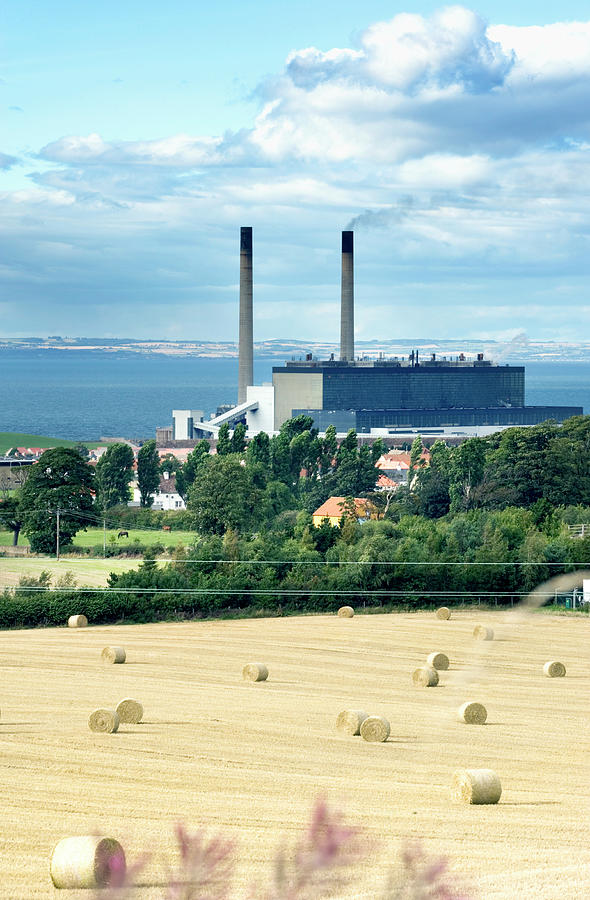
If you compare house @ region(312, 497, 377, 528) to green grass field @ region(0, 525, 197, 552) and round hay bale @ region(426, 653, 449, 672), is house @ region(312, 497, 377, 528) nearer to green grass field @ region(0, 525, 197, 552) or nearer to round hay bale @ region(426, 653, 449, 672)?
green grass field @ region(0, 525, 197, 552)

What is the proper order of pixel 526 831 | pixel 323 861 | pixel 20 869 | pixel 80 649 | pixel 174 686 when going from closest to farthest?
pixel 323 861 < pixel 20 869 < pixel 526 831 < pixel 174 686 < pixel 80 649

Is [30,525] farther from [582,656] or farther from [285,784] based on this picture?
[285,784]

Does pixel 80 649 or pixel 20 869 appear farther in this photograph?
pixel 80 649

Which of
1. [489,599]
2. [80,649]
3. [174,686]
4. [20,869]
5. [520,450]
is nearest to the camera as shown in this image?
[20,869]

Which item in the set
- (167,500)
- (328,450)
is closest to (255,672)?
(328,450)

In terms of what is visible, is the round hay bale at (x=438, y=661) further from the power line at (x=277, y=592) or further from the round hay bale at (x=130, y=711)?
the power line at (x=277, y=592)

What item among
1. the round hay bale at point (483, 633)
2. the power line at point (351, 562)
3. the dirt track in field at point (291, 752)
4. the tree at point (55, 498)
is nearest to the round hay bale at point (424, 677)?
the dirt track in field at point (291, 752)

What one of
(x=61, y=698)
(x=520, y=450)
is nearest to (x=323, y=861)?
(x=61, y=698)
